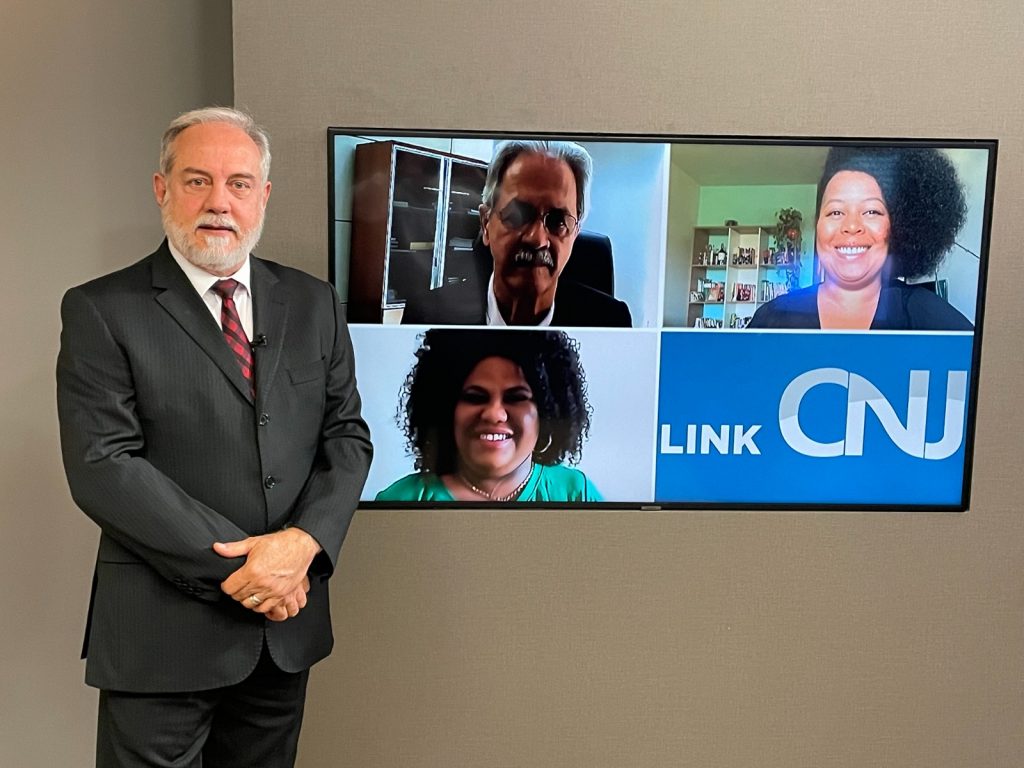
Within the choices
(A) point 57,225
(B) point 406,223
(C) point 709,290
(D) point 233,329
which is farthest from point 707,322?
(A) point 57,225

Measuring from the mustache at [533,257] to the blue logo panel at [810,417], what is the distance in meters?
0.34

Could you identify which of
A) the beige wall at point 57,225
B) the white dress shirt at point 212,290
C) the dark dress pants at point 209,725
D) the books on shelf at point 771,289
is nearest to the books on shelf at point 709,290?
the books on shelf at point 771,289

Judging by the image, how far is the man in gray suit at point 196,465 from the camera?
1.50 metres

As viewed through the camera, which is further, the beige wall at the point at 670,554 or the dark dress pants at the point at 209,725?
the beige wall at the point at 670,554

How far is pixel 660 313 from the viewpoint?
2109 mm

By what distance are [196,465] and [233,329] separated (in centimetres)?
25

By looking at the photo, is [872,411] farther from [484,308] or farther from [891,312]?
[484,308]

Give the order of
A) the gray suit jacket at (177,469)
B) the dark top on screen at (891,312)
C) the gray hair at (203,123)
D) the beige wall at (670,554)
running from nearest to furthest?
the gray suit jacket at (177,469) → the gray hair at (203,123) → the beige wall at (670,554) → the dark top on screen at (891,312)

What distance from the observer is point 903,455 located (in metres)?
2.19

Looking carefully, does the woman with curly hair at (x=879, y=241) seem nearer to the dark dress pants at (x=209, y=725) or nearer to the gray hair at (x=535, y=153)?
the gray hair at (x=535, y=153)

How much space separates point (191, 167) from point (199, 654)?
0.86 meters

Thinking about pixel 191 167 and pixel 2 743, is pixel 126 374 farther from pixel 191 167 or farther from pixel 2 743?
pixel 2 743

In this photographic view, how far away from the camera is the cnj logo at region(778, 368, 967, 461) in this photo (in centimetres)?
215

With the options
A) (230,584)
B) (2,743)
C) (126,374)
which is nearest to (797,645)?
(230,584)
